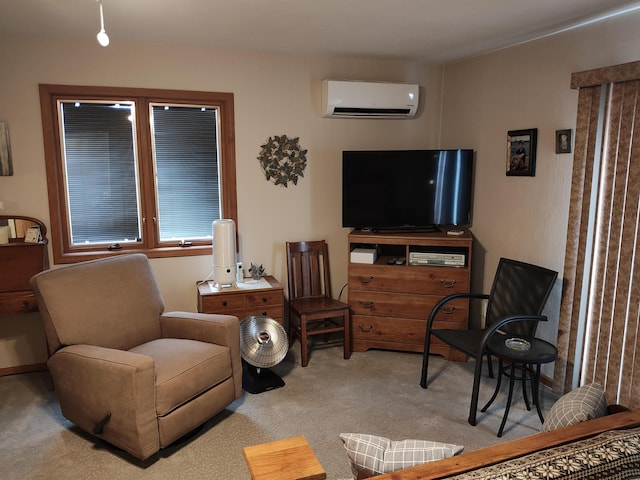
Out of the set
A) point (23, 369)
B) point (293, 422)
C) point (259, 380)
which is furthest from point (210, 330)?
point (23, 369)

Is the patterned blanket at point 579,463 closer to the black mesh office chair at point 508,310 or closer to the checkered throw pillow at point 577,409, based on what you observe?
the checkered throw pillow at point 577,409

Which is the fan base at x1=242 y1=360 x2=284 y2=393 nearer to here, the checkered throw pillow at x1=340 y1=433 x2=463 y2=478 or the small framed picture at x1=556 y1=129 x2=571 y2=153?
the checkered throw pillow at x1=340 y1=433 x2=463 y2=478

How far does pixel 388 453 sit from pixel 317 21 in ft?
8.07

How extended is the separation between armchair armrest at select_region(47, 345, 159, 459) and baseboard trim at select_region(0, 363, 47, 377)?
1.16 meters

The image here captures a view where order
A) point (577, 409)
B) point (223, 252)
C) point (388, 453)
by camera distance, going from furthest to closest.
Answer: point (223, 252)
point (577, 409)
point (388, 453)

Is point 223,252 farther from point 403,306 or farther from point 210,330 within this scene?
point 403,306

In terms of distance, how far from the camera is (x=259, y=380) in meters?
3.27

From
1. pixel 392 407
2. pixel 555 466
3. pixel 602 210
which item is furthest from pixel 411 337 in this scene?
pixel 555 466

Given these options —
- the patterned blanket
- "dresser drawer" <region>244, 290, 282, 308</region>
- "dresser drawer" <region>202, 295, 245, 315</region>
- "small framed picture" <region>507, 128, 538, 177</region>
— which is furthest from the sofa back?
"small framed picture" <region>507, 128, 538, 177</region>

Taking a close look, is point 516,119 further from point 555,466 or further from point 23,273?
point 23,273

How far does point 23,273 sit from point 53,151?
2.95 ft

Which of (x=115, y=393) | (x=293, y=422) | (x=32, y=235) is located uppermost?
(x=32, y=235)

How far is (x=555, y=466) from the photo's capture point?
1.20m

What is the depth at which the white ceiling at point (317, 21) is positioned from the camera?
2539 millimetres
